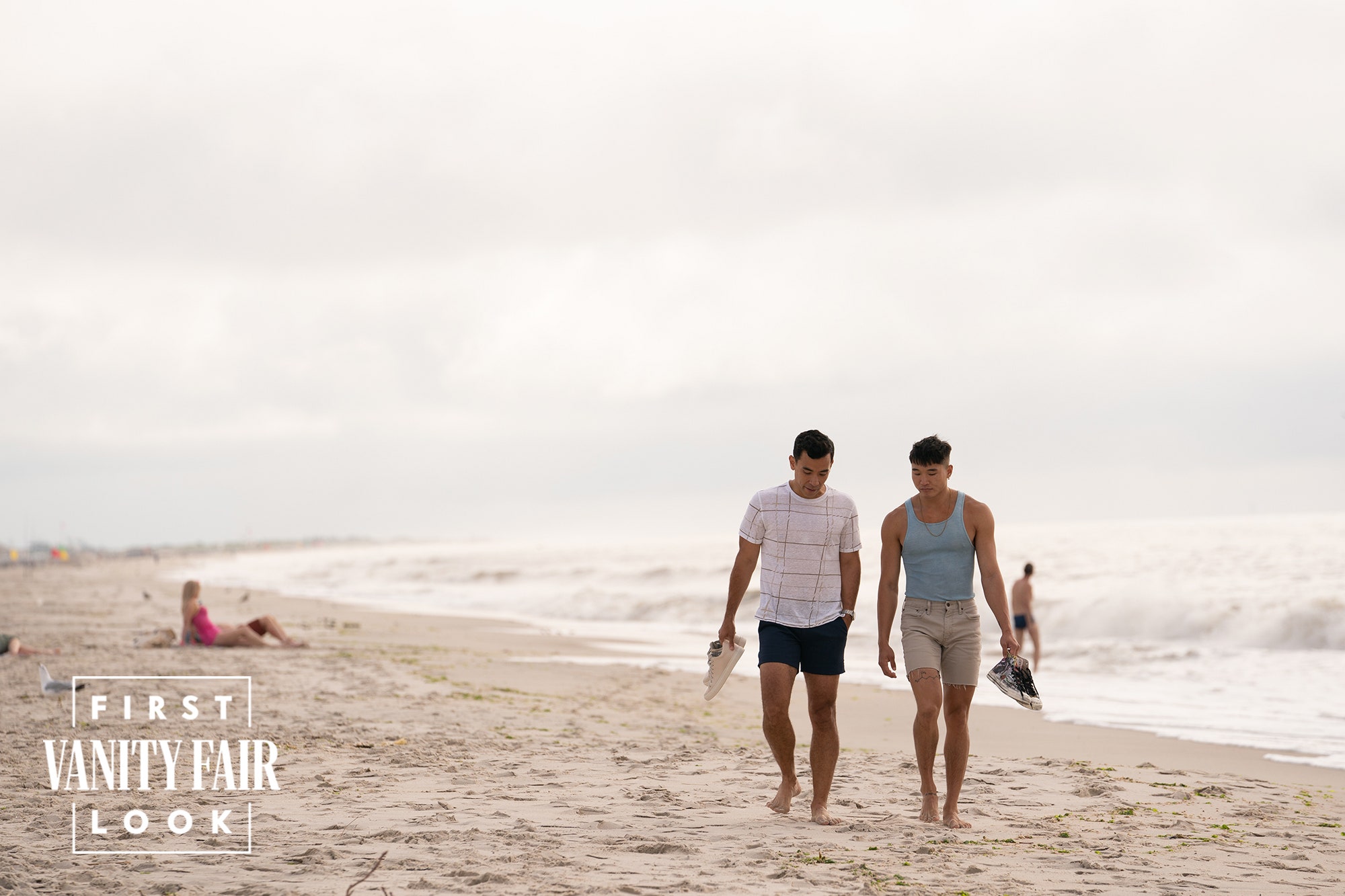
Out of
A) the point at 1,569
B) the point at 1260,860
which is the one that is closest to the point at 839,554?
the point at 1260,860

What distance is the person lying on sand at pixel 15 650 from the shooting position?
12.7 m

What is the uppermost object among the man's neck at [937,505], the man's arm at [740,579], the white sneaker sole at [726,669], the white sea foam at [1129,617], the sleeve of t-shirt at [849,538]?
the man's neck at [937,505]

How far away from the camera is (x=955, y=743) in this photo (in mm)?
5625

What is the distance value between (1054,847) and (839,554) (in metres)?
1.76

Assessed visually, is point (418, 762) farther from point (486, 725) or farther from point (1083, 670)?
point (1083, 670)

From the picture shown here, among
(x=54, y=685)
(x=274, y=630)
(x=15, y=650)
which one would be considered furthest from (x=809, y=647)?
(x=15, y=650)

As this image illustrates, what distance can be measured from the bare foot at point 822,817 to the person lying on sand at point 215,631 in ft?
33.4

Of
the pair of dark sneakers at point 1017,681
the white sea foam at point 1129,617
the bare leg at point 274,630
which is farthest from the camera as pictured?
the bare leg at point 274,630

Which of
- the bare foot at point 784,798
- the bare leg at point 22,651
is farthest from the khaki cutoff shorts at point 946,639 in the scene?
the bare leg at point 22,651

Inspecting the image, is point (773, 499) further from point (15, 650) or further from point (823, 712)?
point (15, 650)

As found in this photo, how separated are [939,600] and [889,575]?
0.95ft

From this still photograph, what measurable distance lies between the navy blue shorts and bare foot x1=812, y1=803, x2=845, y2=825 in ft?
2.35

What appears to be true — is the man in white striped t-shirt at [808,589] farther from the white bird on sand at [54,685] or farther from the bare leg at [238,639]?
the bare leg at [238,639]

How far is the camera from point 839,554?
18.5 ft
